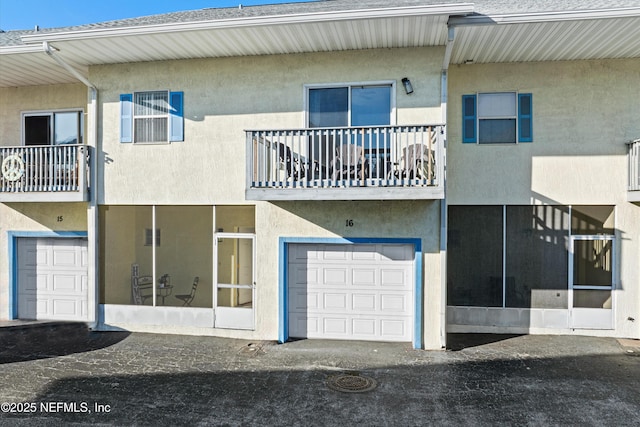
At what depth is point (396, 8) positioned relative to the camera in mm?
6738

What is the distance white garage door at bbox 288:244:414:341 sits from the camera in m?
8.16

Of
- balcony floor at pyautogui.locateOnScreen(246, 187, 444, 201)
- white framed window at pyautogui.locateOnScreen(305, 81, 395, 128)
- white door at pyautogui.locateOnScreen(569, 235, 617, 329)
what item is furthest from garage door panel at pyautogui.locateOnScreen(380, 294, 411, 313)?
white door at pyautogui.locateOnScreen(569, 235, 617, 329)

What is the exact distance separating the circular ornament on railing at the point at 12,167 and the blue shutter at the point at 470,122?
9.87 meters

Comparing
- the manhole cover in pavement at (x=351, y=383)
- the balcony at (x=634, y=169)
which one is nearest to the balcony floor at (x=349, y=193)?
the manhole cover in pavement at (x=351, y=383)

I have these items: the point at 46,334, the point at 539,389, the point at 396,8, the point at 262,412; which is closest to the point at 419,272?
the point at 539,389

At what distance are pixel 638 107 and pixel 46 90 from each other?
13609mm

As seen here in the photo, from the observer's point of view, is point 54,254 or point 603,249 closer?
point 603,249

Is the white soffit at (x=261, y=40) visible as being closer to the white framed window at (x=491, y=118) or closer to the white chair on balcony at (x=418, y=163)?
the white framed window at (x=491, y=118)

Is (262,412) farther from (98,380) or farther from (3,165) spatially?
(3,165)

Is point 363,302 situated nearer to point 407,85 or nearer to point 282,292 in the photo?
point 282,292

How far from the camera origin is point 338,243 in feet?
27.1

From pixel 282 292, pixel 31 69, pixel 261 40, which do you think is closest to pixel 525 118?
pixel 261 40

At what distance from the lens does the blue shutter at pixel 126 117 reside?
8953mm

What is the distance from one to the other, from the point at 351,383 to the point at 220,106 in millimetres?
6046
